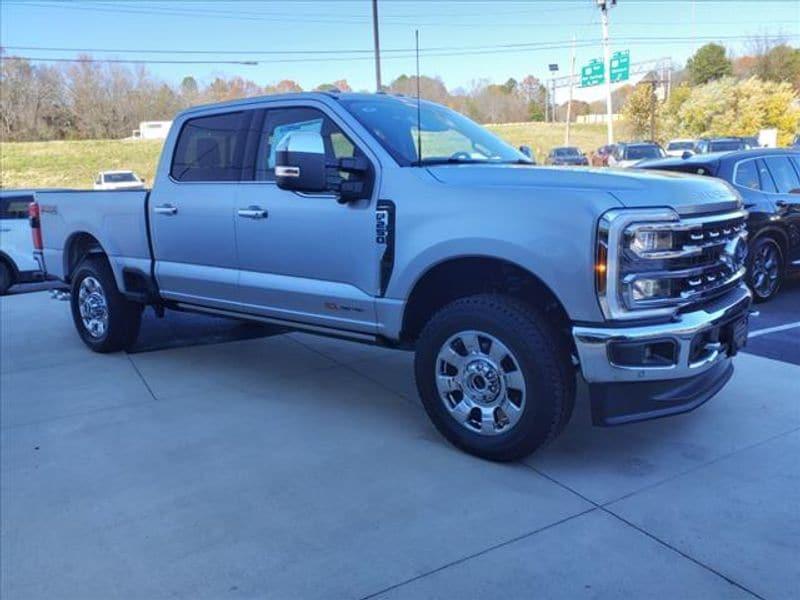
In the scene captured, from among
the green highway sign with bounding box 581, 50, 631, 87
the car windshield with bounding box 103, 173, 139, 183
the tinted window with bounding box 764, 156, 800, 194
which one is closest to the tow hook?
the tinted window with bounding box 764, 156, 800, 194

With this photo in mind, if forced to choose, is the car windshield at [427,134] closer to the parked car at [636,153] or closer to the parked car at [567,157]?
the parked car at [636,153]

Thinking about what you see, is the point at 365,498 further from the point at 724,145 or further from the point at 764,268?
the point at 724,145

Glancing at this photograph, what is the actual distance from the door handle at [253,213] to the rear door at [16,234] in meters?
7.97

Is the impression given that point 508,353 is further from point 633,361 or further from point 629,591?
point 629,591

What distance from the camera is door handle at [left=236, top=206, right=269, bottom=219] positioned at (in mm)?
4703

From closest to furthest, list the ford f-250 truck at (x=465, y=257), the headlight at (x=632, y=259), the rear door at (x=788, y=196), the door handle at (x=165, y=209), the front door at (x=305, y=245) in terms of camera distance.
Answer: the headlight at (x=632, y=259)
the ford f-250 truck at (x=465, y=257)
the front door at (x=305, y=245)
the door handle at (x=165, y=209)
the rear door at (x=788, y=196)

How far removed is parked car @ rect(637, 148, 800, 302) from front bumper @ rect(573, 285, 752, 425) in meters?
4.93

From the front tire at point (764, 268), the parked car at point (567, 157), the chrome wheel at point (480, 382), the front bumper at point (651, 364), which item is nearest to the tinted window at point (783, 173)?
the front tire at point (764, 268)

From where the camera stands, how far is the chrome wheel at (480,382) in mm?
3659

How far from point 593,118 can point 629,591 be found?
91112 millimetres

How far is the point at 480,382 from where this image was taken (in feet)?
12.4

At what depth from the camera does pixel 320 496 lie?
3.53 m

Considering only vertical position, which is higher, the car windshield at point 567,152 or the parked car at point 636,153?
the car windshield at point 567,152

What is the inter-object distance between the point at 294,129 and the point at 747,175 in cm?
585
